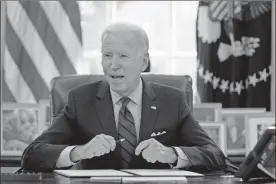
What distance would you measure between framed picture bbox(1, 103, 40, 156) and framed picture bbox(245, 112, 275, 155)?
1490 millimetres

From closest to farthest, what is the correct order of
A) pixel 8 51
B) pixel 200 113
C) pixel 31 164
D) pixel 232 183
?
pixel 232 183 < pixel 31 164 < pixel 200 113 < pixel 8 51

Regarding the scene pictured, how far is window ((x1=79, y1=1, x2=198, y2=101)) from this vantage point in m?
4.77

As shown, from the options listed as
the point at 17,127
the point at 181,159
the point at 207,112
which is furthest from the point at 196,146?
the point at 17,127

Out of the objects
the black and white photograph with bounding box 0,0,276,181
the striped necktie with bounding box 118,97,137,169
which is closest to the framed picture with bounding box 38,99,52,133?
the black and white photograph with bounding box 0,0,276,181

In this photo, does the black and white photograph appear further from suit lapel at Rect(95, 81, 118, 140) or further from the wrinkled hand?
the wrinkled hand

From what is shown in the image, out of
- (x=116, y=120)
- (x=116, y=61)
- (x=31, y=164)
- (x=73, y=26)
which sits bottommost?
(x=31, y=164)

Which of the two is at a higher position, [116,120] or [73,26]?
[73,26]

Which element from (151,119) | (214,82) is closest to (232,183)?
(151,119)

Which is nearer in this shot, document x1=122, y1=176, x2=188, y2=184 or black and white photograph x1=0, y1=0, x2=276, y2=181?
document x1=122, y1=176, x2=188, y2=184

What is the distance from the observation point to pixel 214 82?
4.80 m

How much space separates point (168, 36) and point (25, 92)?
3.89ft

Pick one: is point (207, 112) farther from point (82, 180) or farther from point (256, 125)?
point (82, 180)

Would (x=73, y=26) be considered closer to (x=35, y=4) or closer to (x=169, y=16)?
(x=35, y=4)

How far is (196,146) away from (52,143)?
0.62 meters
